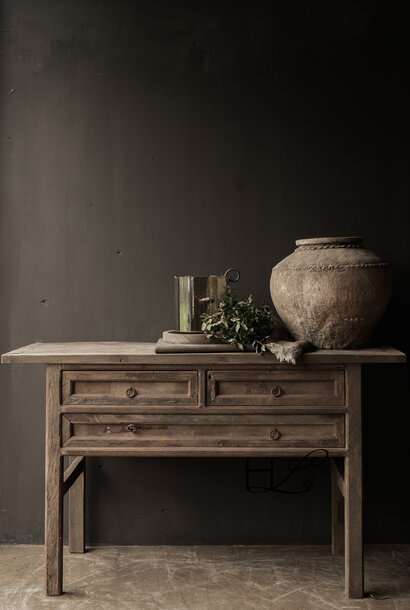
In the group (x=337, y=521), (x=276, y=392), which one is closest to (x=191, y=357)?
(x=276, y=392)

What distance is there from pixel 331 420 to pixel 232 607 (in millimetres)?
798

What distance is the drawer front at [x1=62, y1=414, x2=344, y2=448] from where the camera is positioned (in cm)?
243

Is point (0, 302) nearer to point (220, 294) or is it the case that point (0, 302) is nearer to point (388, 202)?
point (220, 294)

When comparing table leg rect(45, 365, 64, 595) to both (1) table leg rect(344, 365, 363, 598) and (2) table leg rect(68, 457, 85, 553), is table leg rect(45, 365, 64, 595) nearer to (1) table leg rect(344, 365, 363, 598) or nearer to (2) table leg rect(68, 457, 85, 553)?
(2) table leg rect(68, 457, 85, 553)

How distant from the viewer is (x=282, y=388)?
96.1 inches

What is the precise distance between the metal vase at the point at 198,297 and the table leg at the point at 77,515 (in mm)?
895

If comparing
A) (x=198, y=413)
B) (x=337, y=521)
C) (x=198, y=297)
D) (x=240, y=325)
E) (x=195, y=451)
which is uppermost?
(x=198, y=297)

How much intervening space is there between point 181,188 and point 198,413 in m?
1.13

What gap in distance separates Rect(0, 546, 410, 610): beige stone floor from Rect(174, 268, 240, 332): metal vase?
1045mm

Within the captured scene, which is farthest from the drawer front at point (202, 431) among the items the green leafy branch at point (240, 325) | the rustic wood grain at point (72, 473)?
the green leafy branch at point (240, 325)

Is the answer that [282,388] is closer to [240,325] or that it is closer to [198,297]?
[240,325]

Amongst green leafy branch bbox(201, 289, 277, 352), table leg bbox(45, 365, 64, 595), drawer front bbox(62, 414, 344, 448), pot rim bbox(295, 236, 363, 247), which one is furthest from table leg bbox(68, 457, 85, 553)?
pot rim bbox(295, 236, 363, 247)

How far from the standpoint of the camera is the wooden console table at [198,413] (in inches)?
95.2

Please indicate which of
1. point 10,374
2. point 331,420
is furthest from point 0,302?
point 331,420
